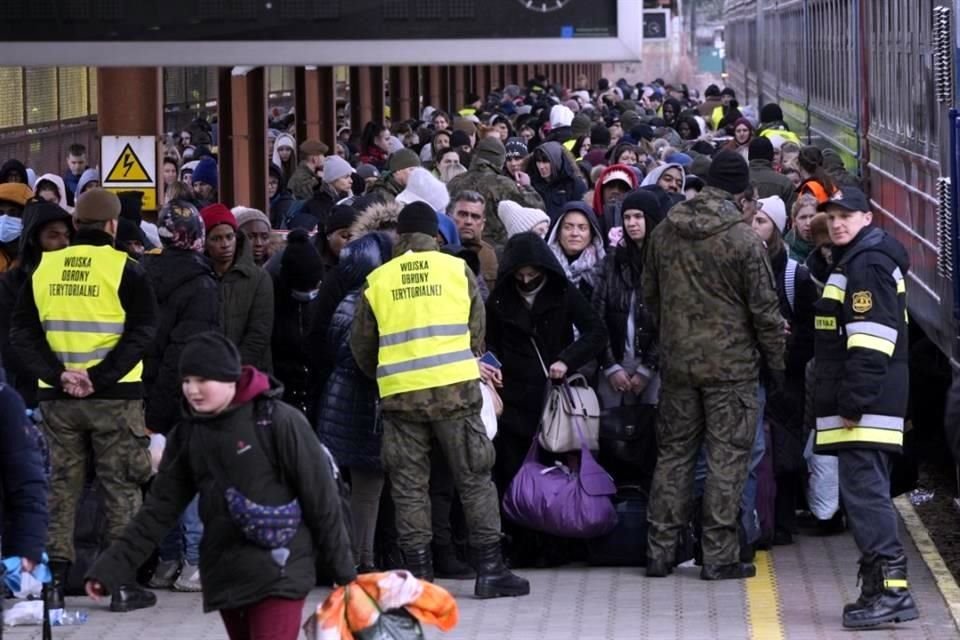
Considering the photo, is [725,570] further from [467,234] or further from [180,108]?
[180,108]

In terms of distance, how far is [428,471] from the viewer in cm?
916

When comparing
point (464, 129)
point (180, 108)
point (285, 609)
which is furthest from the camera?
point (180, 108)

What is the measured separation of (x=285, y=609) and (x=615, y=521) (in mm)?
3573

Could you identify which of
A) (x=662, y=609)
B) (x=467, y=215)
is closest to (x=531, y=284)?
(x=467, y=215)

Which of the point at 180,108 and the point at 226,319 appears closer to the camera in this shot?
the point at 226,319

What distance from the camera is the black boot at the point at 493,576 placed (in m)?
9.18

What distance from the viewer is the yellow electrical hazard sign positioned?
47.9 ft

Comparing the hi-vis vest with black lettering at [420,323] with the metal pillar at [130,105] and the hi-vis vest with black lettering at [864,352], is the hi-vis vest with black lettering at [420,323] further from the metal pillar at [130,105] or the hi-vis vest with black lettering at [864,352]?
the metal pillar at [130,105]

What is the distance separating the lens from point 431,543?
9781 millimetres

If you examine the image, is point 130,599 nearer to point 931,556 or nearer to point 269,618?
point 269,618

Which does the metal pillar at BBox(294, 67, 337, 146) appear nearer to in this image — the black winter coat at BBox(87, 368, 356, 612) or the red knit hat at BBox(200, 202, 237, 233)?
the red knit hat at BBox(200, 202, 237, 233)

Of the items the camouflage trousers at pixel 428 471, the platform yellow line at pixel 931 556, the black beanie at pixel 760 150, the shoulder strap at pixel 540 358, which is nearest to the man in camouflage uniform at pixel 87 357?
the camouflage trousers at pixel 428 471

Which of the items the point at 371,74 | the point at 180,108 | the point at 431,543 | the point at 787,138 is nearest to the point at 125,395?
the point at 431,543

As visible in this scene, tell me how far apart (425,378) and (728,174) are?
170 cm
